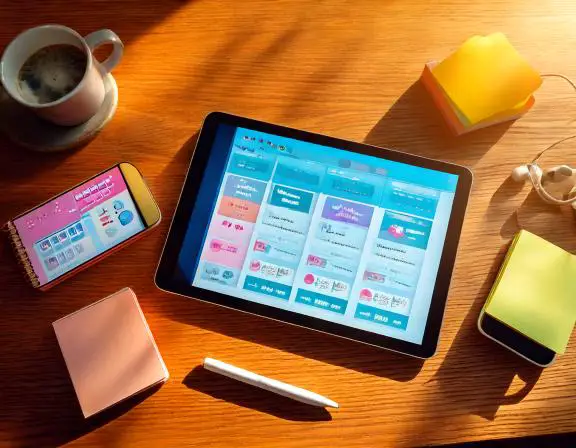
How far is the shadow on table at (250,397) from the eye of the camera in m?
0.59

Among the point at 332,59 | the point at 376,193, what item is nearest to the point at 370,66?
the point at 332,59

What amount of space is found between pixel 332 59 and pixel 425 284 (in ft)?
1.04

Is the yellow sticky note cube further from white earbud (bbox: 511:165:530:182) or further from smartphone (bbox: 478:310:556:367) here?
smartphone (bbox: 478:310:556:367)

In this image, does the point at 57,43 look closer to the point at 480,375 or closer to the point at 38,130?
the point at 38,130

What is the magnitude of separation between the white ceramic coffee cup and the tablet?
0.14 meters

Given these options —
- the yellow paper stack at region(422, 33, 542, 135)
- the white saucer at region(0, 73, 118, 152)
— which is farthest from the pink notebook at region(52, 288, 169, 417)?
the yellow paper stack at region(422, 33, 542, 135)

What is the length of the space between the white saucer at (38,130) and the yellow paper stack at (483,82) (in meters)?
0.43

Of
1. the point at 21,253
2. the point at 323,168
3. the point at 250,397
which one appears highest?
the point at 323,168

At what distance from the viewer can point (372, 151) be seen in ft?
2.07

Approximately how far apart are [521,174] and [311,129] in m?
0.26

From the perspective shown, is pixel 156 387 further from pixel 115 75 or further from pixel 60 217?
pixel 115 75

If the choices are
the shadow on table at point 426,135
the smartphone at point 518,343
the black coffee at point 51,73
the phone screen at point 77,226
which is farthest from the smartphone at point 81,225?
the smartphone at point 518,343

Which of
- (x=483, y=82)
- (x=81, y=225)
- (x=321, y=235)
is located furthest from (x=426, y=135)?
(x=81, y=225)

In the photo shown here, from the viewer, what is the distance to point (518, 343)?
59 centimetres
